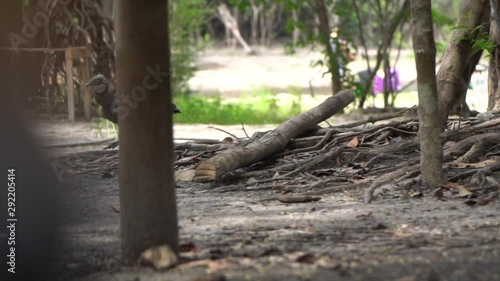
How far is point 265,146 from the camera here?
24.4 ft

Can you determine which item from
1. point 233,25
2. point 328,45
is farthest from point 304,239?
point 233,25

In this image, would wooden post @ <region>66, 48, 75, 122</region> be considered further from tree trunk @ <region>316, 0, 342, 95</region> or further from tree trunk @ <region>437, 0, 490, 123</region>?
tree trunk @ <region>437, 0, 490, 123</region>

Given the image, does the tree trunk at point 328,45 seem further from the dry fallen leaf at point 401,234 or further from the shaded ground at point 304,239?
the dry fallen leaf at point 401,234

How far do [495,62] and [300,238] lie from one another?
4.08m

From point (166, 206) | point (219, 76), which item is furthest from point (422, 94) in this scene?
point (219, 76)

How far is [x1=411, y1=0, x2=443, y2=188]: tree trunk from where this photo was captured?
20.1 feet

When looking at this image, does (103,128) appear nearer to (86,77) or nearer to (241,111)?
(86,77)

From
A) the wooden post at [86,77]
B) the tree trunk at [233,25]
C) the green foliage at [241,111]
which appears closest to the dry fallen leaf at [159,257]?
the wooden post at [86,77]

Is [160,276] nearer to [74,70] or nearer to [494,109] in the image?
[494,109]

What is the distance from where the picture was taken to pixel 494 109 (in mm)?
8258

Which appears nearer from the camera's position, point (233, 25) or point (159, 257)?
point (159, 257)

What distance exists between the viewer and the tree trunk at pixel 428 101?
611 centimetres

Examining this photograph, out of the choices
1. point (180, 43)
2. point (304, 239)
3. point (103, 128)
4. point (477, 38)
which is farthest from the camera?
point (180, 43)

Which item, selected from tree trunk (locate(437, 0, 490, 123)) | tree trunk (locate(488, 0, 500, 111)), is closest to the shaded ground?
tree trunk (locate(437, 0, 490, 123))
